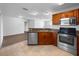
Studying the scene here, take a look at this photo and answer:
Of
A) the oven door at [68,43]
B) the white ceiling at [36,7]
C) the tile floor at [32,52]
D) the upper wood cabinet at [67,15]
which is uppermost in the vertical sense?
the white ceiling at [36,7]

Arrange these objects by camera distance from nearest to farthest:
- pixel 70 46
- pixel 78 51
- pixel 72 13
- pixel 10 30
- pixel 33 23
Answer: pixel 78 51 < pixel 70 46 < pixel 72 13 < pixel 10 30 < pixel 33 23

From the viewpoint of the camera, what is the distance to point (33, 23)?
13.7m

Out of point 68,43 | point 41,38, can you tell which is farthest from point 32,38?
point 68,43

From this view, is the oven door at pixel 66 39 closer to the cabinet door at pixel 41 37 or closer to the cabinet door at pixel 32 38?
the cabinet door at pixel 41 37

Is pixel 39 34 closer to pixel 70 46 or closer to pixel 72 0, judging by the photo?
pixel 70 46

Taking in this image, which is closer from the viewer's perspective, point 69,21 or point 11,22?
point 69,21

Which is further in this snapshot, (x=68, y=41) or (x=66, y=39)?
(x=66, y=39)

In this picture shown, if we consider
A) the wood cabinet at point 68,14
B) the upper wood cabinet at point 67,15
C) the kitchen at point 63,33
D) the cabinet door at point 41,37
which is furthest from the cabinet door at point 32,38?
the wood cabinet at point 68,14

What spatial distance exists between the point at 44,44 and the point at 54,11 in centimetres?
192

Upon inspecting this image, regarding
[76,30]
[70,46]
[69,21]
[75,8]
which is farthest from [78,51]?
[75,8]

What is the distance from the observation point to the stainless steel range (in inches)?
189

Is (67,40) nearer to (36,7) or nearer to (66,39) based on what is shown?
(66,39)

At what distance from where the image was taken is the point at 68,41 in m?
5.22

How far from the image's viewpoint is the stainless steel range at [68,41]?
480cm
